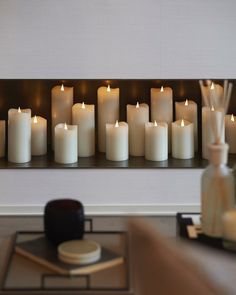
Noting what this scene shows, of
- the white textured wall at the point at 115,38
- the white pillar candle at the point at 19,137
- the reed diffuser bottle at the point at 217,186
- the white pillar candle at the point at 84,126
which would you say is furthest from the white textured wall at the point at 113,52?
the reed diffuser bottle at the point at 217,186

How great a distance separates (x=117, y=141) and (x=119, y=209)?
33cm

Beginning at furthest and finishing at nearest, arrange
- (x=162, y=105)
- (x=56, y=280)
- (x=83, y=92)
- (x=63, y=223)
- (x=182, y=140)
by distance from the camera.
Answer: (x=83, y=92) < (x=162, y=105) < (x=182, y=140) < (x=63, y=223) < (x=56, y=280)

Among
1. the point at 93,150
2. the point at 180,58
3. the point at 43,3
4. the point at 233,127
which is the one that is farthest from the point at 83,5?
the point at 233,127

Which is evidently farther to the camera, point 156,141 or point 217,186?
point 156,141

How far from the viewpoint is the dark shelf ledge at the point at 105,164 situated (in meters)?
3.02

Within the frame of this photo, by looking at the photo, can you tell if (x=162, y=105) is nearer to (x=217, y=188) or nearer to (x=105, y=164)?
(x=105, y=164)

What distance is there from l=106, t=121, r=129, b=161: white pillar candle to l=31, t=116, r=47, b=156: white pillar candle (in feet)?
1.09

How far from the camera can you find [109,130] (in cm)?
313

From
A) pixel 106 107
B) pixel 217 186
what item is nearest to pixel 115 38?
pixel 106 107

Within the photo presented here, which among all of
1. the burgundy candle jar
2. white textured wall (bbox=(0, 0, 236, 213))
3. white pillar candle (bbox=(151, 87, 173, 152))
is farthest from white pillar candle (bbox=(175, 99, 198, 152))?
the burgundy candle jar

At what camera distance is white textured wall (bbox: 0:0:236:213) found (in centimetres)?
299

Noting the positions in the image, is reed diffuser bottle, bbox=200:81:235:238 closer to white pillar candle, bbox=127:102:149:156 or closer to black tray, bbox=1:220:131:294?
black tray, bbox=1:220:131:294

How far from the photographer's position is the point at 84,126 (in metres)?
3.19

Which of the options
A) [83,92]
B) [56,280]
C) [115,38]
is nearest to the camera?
[56,280]
